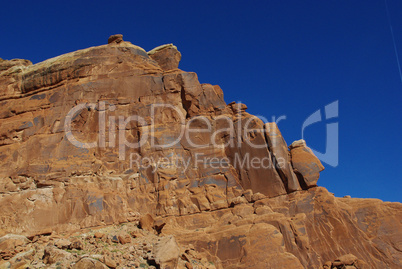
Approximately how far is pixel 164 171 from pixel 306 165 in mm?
12604

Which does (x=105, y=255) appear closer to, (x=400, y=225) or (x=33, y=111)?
(x=33, y=111)

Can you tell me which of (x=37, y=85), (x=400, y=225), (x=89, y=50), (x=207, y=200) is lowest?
(x=400, y=225)

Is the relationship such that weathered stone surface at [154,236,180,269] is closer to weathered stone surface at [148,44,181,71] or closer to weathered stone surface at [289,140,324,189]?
weathered stone surface at [289,140,324,189]

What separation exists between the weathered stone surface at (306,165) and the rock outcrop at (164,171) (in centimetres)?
9

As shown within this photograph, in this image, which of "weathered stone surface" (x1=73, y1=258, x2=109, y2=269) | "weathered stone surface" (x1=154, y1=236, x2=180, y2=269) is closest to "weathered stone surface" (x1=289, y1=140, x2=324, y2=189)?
"weathered stone surface" (x1=154, y1=236, x2=180, y2=269)

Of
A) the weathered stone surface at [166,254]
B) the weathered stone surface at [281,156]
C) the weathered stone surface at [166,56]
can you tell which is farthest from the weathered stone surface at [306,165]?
the weathered stone surface at [166,56]

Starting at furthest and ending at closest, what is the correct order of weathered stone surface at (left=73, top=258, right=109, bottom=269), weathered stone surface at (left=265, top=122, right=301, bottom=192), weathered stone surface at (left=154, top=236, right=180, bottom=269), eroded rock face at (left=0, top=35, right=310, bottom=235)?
weathered stone surface at (left=265, top=122, right=301, bottom=192) < eroded rock face at (left=0, top=35, right=310, bottom=235) < weathered stone surface at (left=154, top=236, right=180, bottom=269) < weathered stone surface at (left=73, top=258, right=109, bottom=269)

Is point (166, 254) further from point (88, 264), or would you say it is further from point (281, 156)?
point (281, 156)

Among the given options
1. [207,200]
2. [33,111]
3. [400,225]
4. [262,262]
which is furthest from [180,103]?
[400,225]

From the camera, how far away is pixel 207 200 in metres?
30.9

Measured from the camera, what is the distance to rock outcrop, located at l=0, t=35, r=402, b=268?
89.5ft

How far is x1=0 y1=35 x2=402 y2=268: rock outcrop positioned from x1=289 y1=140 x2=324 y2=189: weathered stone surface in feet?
0.30

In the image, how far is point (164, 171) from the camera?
1248 inches

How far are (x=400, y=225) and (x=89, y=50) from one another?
33364 mm
